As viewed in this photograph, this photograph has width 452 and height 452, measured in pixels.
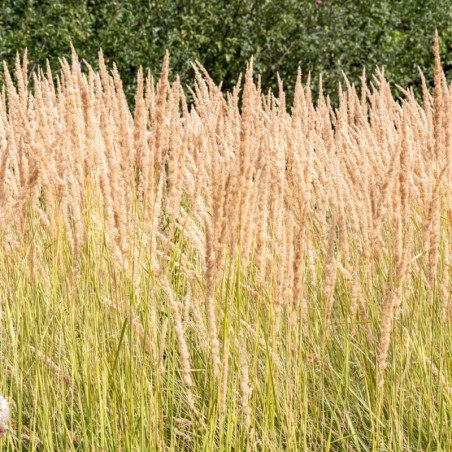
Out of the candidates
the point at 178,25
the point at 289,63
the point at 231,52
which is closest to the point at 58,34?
the point at 178,25

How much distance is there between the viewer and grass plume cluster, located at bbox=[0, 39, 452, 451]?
170 centimetres

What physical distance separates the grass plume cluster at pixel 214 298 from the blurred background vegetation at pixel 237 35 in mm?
4421

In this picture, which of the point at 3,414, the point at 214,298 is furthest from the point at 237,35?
the point at 3,414

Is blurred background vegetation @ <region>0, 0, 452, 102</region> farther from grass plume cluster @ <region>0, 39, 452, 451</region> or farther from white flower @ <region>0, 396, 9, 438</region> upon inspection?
white flower @ <region>0, 396, 9, 438</region>

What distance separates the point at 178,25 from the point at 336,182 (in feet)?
17.4

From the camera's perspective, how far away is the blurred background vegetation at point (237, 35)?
267 inches

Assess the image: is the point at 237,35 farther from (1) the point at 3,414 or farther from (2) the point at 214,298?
(1) the point at 3,414

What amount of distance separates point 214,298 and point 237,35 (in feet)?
19.0

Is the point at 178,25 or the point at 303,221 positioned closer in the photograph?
the point at 303,221

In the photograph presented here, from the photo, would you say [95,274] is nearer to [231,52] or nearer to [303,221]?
[303,221]

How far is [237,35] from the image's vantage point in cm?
754

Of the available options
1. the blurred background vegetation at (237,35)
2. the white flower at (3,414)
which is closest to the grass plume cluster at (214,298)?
the white flower at (3,414)

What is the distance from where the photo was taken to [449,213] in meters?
2.22

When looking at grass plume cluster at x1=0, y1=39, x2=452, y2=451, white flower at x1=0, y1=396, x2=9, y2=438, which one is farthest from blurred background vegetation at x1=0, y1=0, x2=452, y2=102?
white flower at x1=0, y1=396, x2=9, y2=438
